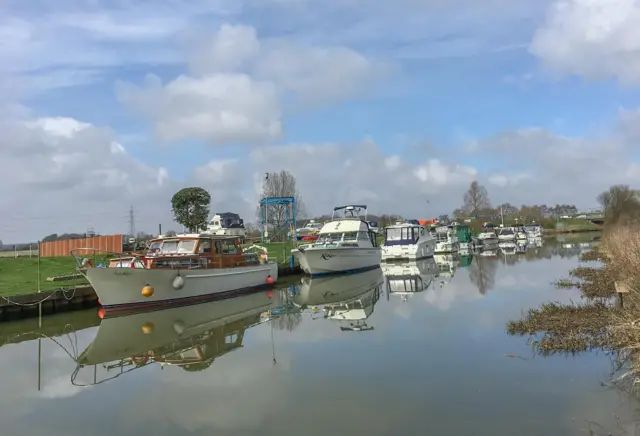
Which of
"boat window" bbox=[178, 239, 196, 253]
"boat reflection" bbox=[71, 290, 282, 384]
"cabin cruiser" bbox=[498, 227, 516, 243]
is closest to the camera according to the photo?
"boat reflection" bbox=[71, 290, 282, 384]

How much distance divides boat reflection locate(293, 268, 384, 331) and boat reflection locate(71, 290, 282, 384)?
6.20ft

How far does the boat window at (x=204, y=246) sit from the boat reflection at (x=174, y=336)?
7.37ft

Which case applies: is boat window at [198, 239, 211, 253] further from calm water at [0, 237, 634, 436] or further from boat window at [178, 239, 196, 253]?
calm water at [0, 237, 634, 436]

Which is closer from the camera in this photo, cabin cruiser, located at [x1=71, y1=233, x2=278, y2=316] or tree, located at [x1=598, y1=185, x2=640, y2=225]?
cabin cruiser, located at [x1=71, y1=233, x2=278, y2=316]

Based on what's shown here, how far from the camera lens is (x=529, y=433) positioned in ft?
19.6

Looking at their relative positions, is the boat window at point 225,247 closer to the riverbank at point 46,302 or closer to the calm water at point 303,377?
the calm water at point 303,377

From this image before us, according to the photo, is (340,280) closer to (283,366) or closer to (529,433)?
(283,366)

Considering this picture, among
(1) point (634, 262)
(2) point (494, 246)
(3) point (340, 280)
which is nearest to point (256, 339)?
(1) point (634, 262)

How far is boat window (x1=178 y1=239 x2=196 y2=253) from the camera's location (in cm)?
1966

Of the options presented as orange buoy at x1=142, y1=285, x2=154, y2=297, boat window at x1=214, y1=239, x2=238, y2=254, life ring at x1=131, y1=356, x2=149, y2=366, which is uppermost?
boat window at x1=214, y1=239, x2=238, y2=254

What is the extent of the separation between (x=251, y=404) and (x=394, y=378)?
248cm

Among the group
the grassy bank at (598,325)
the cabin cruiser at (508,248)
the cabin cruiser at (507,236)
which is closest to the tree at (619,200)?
the cabin cruiser at (508,248)

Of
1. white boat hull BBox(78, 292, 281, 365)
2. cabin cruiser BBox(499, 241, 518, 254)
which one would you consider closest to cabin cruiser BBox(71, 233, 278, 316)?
white boat hull BBox(78, 292, 281, 365)

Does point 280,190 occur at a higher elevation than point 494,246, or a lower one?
higher
